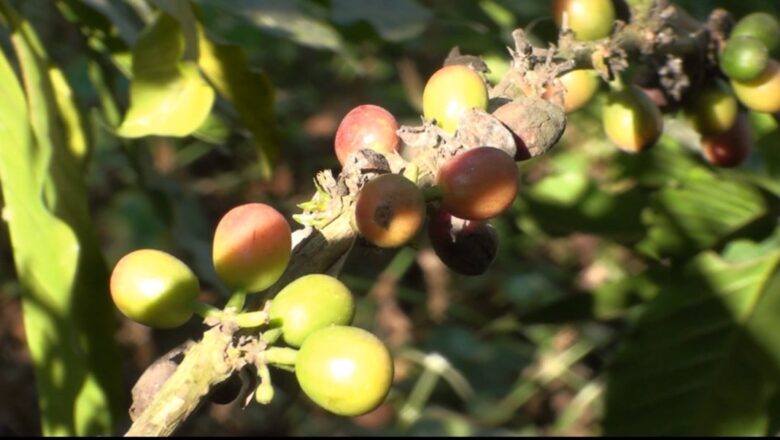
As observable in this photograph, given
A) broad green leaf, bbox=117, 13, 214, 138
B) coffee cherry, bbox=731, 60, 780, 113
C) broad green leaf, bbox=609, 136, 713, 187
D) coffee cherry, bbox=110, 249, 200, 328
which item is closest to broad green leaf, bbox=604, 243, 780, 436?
broad green leaf, bbox=609, 136, 713, 187

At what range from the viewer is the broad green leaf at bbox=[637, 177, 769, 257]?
5.01ft

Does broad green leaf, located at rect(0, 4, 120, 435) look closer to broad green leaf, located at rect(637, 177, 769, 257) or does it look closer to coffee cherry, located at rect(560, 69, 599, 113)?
coffee cherry, located at rect(560, 69, 599, 113)

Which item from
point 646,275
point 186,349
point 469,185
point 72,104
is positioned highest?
point 469,185

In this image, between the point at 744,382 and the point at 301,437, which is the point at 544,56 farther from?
the point at 301,437

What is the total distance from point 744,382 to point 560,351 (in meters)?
1.08

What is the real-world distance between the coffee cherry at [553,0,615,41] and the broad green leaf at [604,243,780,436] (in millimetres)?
606

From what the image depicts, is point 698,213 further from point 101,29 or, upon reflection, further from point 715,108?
point 101,29

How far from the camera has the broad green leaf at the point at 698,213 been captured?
1.53 meters

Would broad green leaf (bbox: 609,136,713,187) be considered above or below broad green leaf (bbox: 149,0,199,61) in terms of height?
below

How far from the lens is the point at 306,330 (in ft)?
2.20

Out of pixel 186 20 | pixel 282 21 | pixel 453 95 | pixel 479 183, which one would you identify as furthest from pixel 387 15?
pixel 479 183

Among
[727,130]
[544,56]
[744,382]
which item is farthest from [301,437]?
[544,56]

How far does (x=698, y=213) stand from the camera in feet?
5.14

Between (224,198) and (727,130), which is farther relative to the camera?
(224,198)
